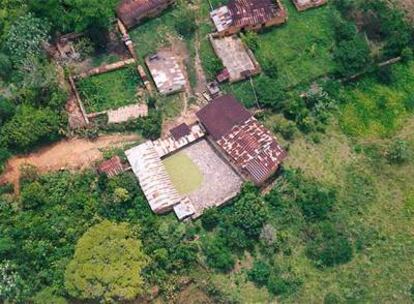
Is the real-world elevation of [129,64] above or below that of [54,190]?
above

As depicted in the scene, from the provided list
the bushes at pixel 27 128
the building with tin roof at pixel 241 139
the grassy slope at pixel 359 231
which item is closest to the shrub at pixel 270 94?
the building with tin roof at pixel 241 139

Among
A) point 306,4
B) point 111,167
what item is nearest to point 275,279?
point 111,167

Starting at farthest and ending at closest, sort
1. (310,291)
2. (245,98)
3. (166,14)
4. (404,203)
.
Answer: (166,14)
(245,98)
(404,203)
(310,291)

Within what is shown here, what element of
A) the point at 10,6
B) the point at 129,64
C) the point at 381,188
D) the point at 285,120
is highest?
the point at 10,6

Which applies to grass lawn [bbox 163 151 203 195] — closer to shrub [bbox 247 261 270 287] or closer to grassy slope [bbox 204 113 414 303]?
grassy slope [bbox 204 113 414 303]

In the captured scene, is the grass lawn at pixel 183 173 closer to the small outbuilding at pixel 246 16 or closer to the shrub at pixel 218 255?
the shrub at pixel 218 255

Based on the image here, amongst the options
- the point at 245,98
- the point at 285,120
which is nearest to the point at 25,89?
the point at 245,98

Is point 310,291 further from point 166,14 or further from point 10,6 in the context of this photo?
point 10,6
